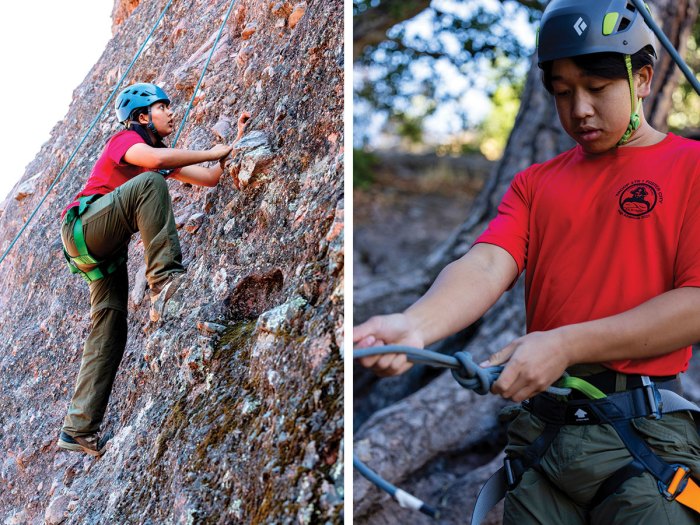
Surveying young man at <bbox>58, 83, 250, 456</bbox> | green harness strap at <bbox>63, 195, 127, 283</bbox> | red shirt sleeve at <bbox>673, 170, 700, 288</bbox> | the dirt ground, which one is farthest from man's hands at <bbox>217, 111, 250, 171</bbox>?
the dirt ground

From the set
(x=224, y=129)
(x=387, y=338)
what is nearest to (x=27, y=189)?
(x=224, y=129)

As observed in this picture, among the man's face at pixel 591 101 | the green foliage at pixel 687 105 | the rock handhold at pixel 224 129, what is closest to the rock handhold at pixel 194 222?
the rock handhold at pixel 224 129

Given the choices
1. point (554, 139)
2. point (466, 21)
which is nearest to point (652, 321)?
point (554, 139)

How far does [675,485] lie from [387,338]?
2.38 feet

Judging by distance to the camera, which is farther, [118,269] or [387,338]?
[118,269]

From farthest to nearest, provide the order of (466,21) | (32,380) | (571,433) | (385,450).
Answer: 1. (466,21)
2. (385,450)
3. (32,380)
4. (571,433)

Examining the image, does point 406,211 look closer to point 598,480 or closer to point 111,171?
point 111,171

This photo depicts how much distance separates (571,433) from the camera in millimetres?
1809

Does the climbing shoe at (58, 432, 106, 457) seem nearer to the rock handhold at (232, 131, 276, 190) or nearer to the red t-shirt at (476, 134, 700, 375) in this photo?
the rock handhold at (232, 131, 276, 190)

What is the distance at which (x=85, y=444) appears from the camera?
271cm

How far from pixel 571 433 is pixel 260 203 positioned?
1205 millimetres

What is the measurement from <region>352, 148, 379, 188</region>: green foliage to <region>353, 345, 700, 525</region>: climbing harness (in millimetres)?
7066

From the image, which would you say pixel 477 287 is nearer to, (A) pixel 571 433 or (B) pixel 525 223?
(B) pixel 525 223

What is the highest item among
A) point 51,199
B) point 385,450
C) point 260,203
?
point 260,203
